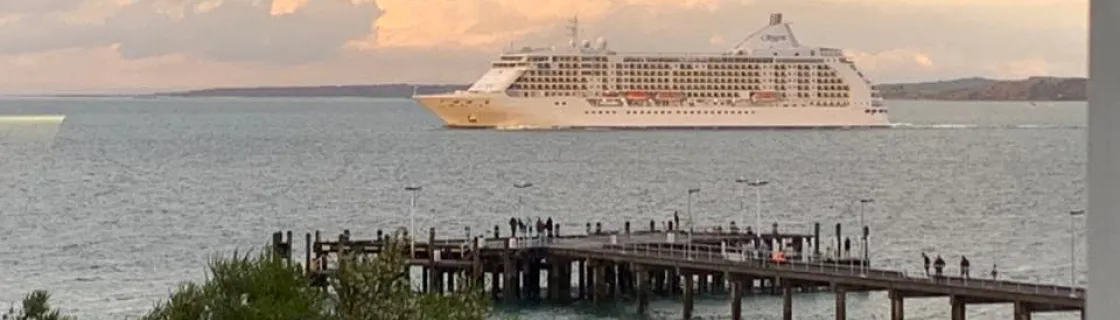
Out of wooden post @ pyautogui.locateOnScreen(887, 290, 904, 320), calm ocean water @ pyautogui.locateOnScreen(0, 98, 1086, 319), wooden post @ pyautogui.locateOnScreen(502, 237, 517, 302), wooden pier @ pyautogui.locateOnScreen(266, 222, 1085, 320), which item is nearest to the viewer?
wooden post @ pyautogui.locateOnScreen(887, 290, 904, 320)

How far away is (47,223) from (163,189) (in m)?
13.8

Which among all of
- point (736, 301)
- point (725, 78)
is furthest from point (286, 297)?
point (725, 78)

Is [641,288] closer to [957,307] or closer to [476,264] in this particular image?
[476,264]

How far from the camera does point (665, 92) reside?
9606 centimetres

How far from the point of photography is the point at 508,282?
25.1m

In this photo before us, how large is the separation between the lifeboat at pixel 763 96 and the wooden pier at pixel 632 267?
6774 centimetres

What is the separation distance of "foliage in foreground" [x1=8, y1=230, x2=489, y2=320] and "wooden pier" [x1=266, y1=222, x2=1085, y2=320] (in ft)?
30.3

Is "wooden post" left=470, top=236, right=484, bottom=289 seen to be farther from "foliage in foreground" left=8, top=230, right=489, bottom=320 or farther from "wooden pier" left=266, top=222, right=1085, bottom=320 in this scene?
"foliage in foreground" left=8, top=230, right=489, bottom=320

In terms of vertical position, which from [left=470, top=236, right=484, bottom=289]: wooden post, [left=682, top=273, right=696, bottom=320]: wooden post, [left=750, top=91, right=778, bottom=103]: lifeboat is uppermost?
[left=750, top=91, right=778, bottom=103]: lifeboat

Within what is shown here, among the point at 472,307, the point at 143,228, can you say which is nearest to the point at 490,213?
the point at 143,228

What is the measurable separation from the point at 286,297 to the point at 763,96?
281ft

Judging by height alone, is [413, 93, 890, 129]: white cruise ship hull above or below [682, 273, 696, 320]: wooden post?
above

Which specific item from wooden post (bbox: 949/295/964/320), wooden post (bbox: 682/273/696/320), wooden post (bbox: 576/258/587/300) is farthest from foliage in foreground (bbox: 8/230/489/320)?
wooden post (bbox: 576/258/587/300)

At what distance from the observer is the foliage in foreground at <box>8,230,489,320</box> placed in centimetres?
667
